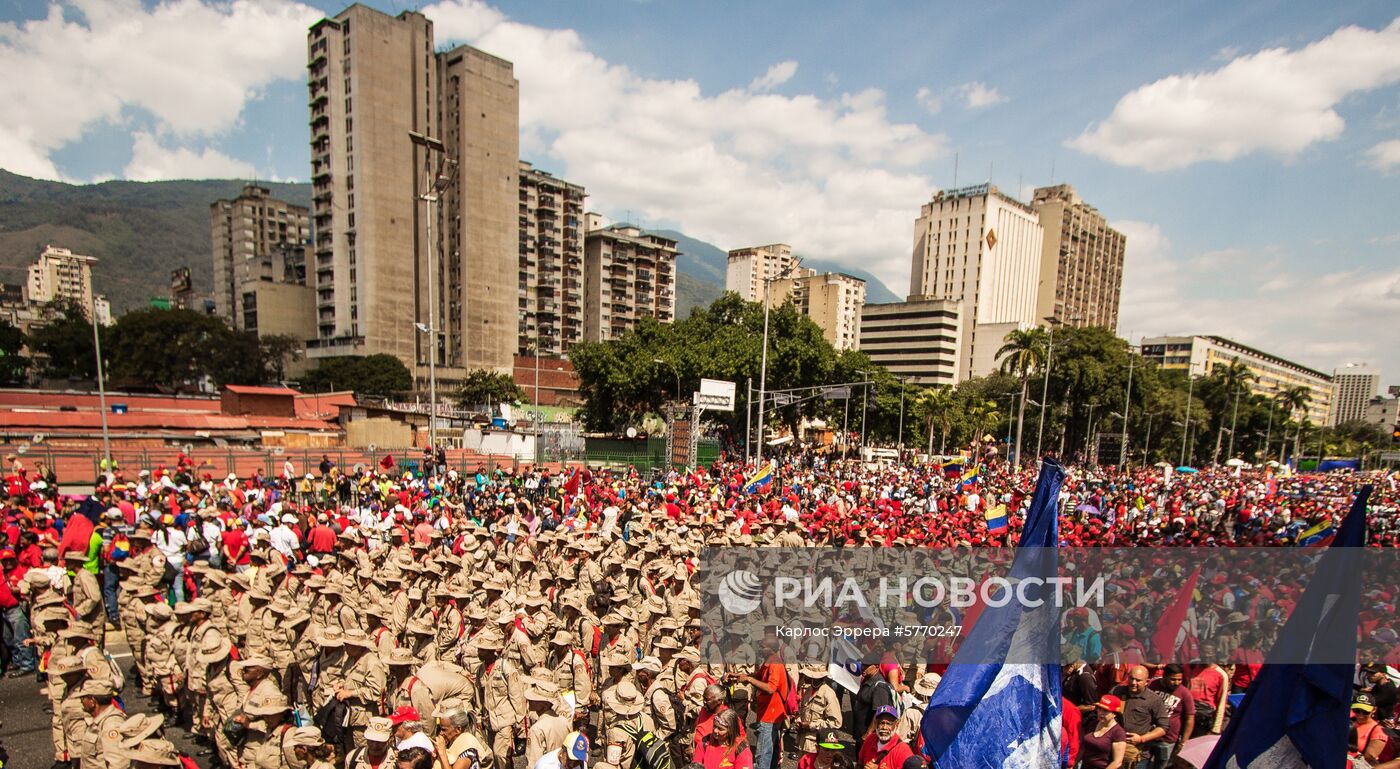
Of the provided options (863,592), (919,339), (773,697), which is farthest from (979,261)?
(773,697)

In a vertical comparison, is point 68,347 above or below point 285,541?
above

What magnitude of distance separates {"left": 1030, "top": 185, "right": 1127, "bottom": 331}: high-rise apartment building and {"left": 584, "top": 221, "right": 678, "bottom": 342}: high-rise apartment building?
72938 mm

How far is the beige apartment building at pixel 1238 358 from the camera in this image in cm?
12100

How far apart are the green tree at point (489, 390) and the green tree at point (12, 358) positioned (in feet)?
128

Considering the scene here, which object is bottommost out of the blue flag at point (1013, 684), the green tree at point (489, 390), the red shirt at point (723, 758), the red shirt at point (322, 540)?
the green tree at point (489, 390)

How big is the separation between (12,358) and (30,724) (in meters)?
79.1

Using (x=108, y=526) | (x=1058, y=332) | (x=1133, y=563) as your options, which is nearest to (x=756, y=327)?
(x=1058, y=332)

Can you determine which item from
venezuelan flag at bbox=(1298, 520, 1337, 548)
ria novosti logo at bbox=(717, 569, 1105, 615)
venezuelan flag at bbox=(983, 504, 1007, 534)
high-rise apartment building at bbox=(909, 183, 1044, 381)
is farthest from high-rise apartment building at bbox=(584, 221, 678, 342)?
ria novosti logo at bbox=(717, 569, 1105, 615)

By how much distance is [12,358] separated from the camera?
6169 centimetres

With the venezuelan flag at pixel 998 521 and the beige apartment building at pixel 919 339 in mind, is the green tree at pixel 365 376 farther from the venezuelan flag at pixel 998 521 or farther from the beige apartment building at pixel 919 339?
the beige apartment building at pixel 919 339

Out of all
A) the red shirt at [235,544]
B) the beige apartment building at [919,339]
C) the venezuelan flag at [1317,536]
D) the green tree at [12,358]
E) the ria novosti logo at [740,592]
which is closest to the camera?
the ria novosti logo at [740,592]

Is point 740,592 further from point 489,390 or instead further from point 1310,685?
point 489,390

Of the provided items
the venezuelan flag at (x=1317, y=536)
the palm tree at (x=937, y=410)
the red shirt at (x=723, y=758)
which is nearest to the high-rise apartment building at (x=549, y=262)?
the palm tree at (x=937, y=410)

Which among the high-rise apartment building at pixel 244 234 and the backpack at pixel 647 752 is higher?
the high-rise apartment building at pixel 244 234
